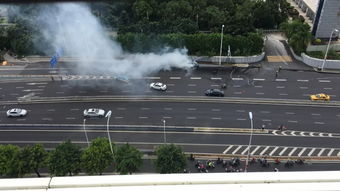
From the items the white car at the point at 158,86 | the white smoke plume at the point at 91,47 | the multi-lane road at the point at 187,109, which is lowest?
the multi-lane road at the point at 187,109

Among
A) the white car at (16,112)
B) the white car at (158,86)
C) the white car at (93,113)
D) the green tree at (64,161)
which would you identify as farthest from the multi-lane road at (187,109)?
the green tree at (64,161)

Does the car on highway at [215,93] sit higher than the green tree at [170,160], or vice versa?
the car on highway at [215,93]

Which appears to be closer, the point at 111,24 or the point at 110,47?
the point at 110,47

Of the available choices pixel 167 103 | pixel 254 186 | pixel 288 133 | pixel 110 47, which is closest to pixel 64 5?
pixel 110 47

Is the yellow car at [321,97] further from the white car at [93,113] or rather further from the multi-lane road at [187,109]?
the white car at [93,113]

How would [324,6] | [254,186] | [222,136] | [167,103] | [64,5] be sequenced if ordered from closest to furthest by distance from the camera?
1. [254,186]
2. [222,136]
3. [167,103]
4. [324,6]
5. [64,5]

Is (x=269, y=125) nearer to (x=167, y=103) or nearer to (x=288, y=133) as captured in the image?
(x=288, y=133)

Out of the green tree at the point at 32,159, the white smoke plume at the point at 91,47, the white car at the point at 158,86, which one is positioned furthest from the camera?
the white smoke plume at the point at 91,47

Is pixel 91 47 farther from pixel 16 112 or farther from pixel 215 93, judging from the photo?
pixel 215 93
